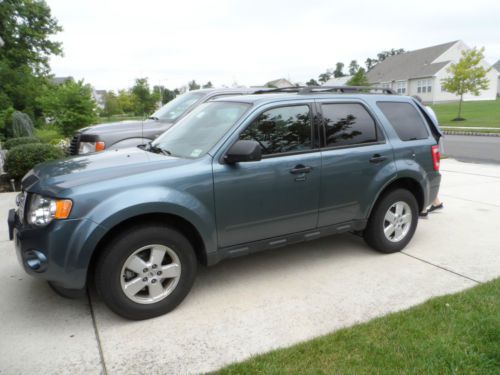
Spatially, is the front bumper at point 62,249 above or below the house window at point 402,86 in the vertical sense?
below

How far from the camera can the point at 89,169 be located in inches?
134

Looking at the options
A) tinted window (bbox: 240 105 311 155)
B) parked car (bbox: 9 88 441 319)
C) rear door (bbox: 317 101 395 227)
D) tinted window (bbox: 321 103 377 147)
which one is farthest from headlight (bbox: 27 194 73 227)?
tinted window (bbox: 321 103 377 147)

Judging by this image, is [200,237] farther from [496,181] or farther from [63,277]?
[496,181]

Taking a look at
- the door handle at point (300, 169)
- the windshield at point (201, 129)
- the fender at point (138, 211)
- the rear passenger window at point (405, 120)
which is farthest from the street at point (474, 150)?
the fender at point (138, 211)

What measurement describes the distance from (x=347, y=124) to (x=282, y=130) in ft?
2.69

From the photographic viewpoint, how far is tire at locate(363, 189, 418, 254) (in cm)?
455

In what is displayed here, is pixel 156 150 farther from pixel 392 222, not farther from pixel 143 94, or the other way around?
pixel 143 94

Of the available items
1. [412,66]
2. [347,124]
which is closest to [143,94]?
[412,66]

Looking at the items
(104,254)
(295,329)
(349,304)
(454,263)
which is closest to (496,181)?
(454,263)

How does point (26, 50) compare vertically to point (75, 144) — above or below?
above

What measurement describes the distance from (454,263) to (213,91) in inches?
194

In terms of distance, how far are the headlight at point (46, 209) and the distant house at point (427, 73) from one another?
166 feet

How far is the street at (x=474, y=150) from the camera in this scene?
1219 centimetres

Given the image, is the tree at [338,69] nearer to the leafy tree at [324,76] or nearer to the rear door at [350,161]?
the leafy tree at [324,76]
